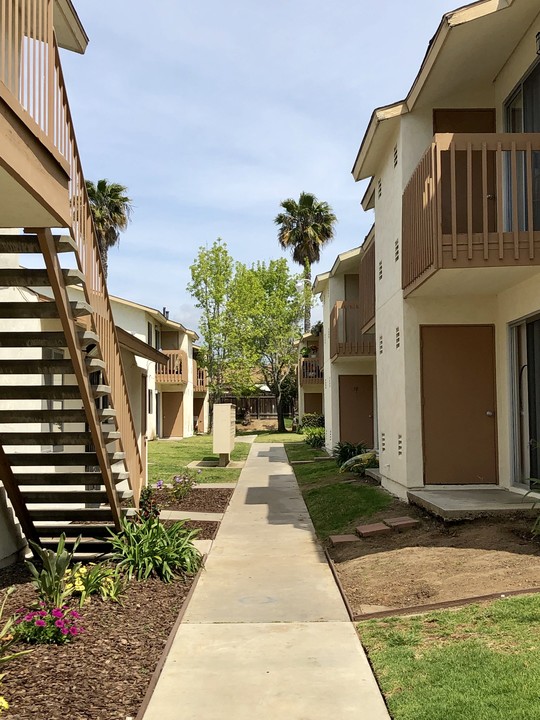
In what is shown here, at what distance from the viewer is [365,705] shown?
4371mm

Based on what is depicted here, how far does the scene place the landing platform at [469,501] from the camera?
884 centimetres

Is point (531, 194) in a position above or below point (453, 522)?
above

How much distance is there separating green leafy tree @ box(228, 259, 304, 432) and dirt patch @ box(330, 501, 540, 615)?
1341 inches

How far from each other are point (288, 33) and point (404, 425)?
19.9 feet

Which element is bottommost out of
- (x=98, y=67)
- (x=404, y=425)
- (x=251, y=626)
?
(x=251, y=626)

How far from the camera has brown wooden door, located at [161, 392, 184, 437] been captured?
4044cm

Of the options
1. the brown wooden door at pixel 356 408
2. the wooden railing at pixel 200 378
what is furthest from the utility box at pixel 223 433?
the wooden railing at pixel 200 378

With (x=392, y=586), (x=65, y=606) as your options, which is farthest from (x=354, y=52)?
(x=65, y=606)

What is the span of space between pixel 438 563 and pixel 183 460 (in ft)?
57.2

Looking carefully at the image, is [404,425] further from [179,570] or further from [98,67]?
[98,67]

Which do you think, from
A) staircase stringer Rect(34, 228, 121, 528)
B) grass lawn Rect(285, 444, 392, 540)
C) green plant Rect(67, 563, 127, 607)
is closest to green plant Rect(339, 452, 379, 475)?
grass lawn Rect(285, 444, 392, 540)

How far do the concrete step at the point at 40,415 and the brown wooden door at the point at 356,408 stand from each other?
17074mm

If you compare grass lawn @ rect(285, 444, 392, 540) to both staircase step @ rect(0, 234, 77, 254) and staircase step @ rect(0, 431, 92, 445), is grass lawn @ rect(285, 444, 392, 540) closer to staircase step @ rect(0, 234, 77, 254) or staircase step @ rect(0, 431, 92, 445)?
staircase step @ rect(0, 431, 92, 445)

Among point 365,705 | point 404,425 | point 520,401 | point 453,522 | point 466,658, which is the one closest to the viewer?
point 365,705
